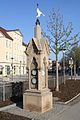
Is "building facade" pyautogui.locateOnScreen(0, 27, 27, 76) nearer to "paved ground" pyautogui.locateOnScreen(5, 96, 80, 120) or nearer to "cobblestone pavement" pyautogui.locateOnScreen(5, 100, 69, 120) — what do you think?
"cobblestone pavement" pyautogui.locateOnScreen(5, 100, 69, 120)

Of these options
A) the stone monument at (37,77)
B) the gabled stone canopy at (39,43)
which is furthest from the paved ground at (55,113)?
the gabled stone canopy at (39,43)

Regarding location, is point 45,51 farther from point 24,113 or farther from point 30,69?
point 24,113

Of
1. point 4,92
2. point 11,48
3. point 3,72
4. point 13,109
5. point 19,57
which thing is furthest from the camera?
point 19,57

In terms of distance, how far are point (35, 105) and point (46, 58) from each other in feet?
8.70

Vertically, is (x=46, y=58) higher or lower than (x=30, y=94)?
higher

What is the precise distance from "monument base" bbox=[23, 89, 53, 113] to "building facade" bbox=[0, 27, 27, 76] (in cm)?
4755

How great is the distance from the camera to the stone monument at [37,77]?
1305 cm

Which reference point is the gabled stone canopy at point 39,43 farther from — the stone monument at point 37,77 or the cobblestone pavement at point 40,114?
the cobblestone pavement at point 40,114

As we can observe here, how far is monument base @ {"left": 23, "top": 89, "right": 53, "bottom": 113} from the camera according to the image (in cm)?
1292

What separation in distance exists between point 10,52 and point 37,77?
5738 cm

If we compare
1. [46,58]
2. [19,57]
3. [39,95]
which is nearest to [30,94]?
[39,95]

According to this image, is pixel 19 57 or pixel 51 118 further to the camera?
pixel 19 57

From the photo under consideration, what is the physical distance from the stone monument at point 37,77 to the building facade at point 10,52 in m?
47.1

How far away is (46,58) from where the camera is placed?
14148 millimetres
